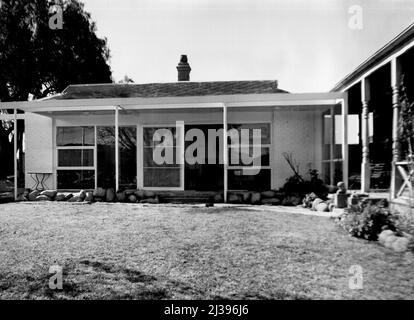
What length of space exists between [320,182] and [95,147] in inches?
314

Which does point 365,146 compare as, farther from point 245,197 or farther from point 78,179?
point 78,179

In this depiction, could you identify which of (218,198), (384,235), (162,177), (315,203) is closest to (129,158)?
(162,177)

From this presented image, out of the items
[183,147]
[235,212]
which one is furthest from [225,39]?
[235,212]

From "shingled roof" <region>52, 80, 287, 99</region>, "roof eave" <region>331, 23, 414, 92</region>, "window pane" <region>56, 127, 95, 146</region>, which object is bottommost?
"window pane" <region>56, 127, 95, 146</region>

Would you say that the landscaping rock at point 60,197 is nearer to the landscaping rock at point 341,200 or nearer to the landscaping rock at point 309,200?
the landscaping rock at point 309,200

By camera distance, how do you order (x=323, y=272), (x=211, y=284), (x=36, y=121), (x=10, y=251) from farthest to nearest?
(x=36, y=121), (x=10, y=251), (x=323, y=272), (x=211, y=284)

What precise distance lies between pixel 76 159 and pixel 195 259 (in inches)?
371

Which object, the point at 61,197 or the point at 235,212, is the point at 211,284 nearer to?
the point at 235,212

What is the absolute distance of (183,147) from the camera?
11.9 metres

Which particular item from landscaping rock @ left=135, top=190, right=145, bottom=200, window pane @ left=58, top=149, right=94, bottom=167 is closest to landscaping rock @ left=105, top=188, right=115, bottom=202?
landscaping rock @ left=135, top=190, right=145, bottom=200

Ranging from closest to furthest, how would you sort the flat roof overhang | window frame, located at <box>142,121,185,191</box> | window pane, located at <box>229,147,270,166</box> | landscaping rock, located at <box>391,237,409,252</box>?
landscaping rock, located at <box>391,237,409,252</box>, the flat roof overhang, window pane, located at <box>229,147,270,166</box>, window frame, located at <box>142,121,185,191</box>

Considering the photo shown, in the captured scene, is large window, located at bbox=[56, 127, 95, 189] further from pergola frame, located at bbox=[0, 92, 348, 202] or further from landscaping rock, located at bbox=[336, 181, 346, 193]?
landscaping rock, located at bbox=[336, 181, 346, 193]

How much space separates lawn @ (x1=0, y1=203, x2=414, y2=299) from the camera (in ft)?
11.4

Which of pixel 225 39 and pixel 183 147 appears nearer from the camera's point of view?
pixel 225 39
